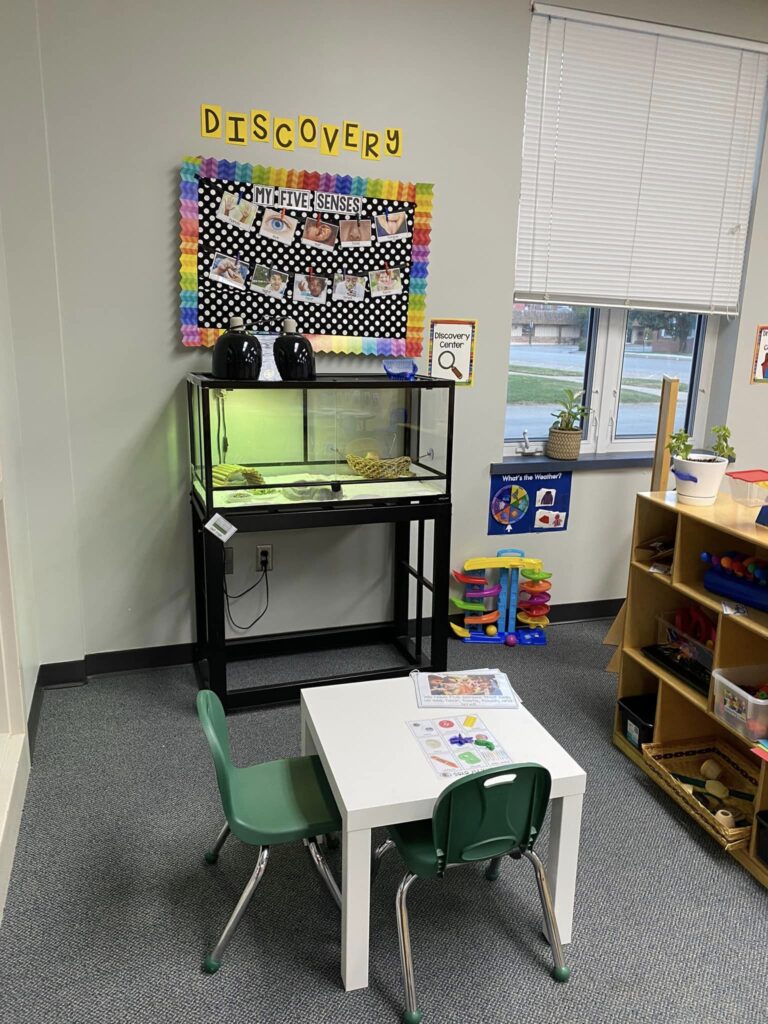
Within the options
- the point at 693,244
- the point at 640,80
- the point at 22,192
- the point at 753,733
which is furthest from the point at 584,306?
the point at 22,192

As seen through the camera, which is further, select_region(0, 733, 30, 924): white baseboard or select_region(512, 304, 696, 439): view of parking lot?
select_region(512, 304, 696, 439): view of parking lot

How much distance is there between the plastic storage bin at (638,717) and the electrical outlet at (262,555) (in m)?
1.61

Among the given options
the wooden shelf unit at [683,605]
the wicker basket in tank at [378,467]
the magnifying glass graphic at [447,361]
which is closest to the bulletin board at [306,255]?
the magnifying glass graphic at [447,361]

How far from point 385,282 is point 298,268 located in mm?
395

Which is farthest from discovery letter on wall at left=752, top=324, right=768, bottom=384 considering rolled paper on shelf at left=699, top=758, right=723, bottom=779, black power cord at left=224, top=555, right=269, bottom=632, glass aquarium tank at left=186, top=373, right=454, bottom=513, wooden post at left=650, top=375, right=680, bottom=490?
black power cord at left=224, top=555, right=269, bottom=632

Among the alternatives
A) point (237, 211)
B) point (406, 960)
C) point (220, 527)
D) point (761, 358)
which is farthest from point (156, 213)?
point (761, 358)

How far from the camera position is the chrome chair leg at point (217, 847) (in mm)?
2143

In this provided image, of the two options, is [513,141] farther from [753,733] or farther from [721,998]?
[721,998]

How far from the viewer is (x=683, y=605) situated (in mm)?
2875

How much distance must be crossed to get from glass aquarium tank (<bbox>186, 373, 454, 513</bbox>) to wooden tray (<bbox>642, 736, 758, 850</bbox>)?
1291 mm

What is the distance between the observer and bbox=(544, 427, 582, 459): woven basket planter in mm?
3828

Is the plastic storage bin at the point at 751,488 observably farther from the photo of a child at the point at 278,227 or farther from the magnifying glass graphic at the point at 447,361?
the photo of a child at the point at 278,227

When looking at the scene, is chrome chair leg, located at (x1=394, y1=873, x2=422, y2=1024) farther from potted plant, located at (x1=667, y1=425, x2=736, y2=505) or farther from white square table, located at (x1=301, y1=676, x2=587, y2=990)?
potted plant, located at (x1=667, y1=425, x2=736, y2=505)

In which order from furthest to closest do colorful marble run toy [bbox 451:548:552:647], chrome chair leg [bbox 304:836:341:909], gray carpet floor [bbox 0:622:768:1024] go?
colorful marble run toy [bbox 451:548:552:647] → chrome chair leg [bbox 304:836:341:909] → gray carpet floor [bbox 0:622:768:1024]
